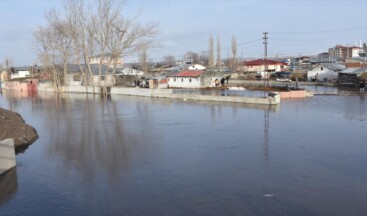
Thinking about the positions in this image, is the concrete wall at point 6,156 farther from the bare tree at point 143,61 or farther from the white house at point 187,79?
the bare tree at point 143,61

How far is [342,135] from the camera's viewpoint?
52.4 feet

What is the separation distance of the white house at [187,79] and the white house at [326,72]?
Result: 58.0 feet

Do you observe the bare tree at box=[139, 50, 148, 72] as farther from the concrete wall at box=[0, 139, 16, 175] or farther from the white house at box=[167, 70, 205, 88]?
the concrete wall at box=[0, 139, 16, 175]

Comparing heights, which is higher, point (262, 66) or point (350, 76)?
point (262, 66)

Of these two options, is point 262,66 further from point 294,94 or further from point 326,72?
point 294,94

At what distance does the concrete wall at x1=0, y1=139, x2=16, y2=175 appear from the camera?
1140 centimetres

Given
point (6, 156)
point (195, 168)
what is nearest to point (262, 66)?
point (195, 168)

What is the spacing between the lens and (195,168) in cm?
1141

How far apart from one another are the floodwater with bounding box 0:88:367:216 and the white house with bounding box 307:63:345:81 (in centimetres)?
2795

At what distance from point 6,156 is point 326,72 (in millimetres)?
44406

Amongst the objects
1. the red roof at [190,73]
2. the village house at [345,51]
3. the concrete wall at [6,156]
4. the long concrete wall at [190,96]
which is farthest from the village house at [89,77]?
the village house at [345,51]

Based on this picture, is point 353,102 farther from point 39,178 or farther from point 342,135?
point 39,178

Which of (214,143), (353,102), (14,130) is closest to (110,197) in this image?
(214,143)

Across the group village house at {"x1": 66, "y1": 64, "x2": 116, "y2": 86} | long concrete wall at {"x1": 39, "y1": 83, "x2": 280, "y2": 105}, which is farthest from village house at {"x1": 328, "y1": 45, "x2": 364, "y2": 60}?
long concrete wall at {"x1": 39, "y1": 83, "x2": 280, "y2": 105}
